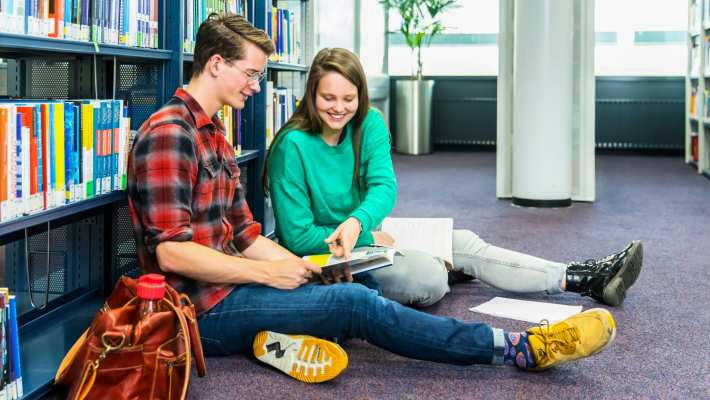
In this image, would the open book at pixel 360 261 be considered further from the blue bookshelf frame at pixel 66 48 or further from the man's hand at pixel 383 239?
the blue bookshelf frame at pixel 66 48

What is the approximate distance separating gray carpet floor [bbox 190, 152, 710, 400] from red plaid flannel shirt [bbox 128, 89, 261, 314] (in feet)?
0.99

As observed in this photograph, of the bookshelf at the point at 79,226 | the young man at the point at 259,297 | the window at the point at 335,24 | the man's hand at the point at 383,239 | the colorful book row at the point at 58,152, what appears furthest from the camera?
the window at the point at 335,24

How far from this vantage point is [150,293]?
1.52 meters

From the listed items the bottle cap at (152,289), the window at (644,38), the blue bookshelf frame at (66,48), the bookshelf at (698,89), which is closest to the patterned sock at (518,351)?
the bottle cap at (152,289)

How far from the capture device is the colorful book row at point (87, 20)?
63.5 inches

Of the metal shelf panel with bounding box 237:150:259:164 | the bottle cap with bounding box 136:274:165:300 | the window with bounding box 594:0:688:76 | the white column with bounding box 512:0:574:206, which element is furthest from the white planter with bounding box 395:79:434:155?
the bottle cap with bounding box 136:274:165:300

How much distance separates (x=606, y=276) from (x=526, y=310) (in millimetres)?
292

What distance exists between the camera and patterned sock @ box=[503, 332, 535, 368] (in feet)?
5.95

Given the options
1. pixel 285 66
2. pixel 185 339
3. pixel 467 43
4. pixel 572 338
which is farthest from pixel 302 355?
pixel 467 43

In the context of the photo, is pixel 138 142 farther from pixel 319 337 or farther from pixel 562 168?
pixel 562 168

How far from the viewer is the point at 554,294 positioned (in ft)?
8.63

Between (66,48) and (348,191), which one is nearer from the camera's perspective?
(66,48)

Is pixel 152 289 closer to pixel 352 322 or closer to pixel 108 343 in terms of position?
pixel 108 343

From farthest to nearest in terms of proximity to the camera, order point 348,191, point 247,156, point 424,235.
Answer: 1. point 247,156
2. point 424,235
3. point 348,191
